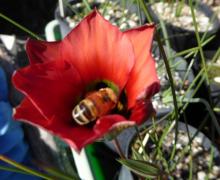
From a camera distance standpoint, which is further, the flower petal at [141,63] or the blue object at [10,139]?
the blue object at [10,139]

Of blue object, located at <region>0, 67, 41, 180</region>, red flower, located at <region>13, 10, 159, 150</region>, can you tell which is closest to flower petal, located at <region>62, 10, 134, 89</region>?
red flower, located at <region>13, 10, 159, 150</region>

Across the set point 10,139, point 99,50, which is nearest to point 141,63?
point 99,50

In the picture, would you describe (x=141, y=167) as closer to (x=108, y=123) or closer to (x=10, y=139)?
(x=108, y=123)

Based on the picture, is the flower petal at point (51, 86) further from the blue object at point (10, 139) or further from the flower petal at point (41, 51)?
the blue object at point (10, 139)

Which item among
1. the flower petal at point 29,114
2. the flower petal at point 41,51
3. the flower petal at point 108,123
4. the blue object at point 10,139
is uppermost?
the flower petal at point 41,51

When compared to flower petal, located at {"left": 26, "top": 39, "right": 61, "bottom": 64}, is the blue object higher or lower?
lower

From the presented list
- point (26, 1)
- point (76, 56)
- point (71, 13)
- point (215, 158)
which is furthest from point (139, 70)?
point (26, 1)

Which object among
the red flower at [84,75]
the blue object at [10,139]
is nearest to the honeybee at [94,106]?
the red flower at [84,75]

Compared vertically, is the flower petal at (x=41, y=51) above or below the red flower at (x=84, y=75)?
above

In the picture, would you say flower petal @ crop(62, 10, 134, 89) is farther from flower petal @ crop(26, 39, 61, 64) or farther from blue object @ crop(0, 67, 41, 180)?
blue object @ crop(0, 67, 41, 180)
